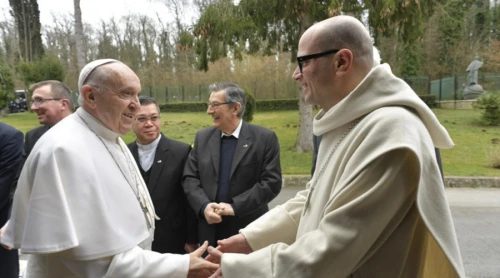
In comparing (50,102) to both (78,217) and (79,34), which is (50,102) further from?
(79,34)

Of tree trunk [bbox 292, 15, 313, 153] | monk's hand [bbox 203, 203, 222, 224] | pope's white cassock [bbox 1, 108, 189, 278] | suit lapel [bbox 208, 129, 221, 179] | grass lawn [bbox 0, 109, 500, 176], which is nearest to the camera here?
pope's white cassock [bbox 1, 108, 189, 278]

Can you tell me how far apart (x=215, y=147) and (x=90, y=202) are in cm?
186

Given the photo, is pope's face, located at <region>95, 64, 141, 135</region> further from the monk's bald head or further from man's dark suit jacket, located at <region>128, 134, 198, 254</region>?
man's dark suit jacket, located at <region>128, 134, 198, 254</region>

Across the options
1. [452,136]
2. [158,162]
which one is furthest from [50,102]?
[452,136]

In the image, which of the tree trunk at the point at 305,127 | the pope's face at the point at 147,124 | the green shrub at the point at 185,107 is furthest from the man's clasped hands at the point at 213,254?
the green shrub at the point at 185,107

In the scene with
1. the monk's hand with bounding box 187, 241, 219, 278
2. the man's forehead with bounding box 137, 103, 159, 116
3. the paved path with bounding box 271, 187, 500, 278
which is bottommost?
the paved path with bounding box 271, 187, 500, 278

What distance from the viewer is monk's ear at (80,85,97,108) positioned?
87.0 inches

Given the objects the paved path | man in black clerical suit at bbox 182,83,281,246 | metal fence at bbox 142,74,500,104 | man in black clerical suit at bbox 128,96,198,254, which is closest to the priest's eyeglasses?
man in black clerical suit at bbox 128,96,198,254

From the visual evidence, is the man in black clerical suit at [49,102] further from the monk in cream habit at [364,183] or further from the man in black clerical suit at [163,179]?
the monk in cream habit at [364,183]

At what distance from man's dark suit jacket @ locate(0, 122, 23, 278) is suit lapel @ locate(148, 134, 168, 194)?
4.03ft

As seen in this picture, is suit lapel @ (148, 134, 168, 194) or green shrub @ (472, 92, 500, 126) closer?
suit lapel @ (148, 134, 168, 194)

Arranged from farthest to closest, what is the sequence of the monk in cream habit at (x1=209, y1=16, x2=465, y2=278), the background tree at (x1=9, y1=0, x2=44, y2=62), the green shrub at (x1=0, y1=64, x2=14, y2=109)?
the background tree at (x1=9, y1=0, x2=44, y2=62), the green shrub at (x1=0, y1=64, x2=14, y2=109), the monk in cream habit at (x1=209, y1=16, x2=465, y2=278)

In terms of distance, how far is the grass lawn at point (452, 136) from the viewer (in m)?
11.3

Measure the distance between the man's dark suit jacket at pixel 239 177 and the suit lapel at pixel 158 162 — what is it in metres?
0.22
